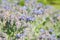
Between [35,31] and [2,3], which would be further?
[2,3]

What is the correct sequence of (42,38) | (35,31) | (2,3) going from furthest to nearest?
(2,3)
(35,31)
(42,38)

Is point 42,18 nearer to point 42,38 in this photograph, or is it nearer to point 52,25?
point 52,25


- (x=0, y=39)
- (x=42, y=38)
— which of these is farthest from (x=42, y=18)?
(x=0, y=39)

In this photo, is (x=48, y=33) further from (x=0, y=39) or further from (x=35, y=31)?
(x=0, y=39)

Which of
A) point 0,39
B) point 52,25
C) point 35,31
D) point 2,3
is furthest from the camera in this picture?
point 2,3

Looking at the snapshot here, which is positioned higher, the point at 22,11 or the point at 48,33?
the point at 22,11

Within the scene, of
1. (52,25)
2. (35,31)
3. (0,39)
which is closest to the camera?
(0,39)

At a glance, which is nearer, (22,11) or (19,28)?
(19,28)

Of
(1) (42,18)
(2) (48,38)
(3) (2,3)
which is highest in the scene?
(3) (2,3)

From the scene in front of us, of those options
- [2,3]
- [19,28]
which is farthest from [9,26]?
[2,3]
